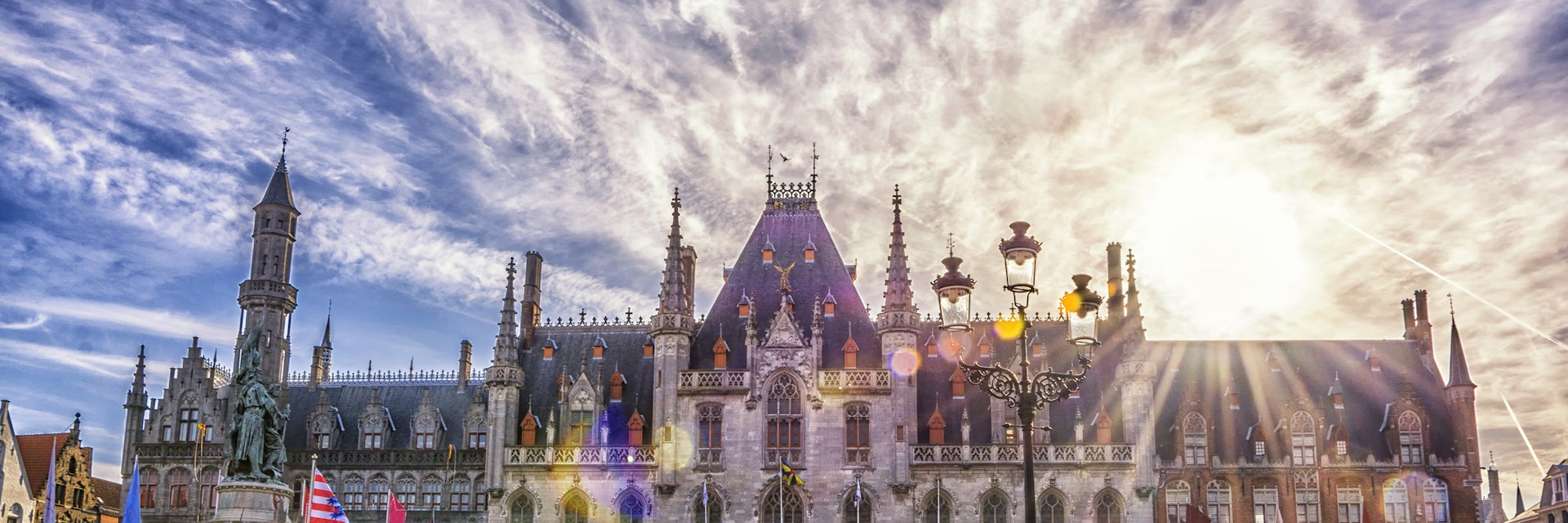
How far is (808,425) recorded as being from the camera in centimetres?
6325

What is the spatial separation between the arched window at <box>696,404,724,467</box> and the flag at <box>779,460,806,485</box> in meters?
3.36

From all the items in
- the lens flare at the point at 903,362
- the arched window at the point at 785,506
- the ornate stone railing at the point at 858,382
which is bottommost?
the arched window at the point at 785,506

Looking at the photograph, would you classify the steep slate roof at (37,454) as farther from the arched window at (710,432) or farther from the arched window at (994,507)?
the arched window at (994,507)

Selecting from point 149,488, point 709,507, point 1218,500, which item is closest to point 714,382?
point 709,507

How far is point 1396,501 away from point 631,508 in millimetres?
36225

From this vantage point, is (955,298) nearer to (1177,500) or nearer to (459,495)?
(1177,500)

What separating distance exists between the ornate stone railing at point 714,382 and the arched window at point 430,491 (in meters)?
14.0

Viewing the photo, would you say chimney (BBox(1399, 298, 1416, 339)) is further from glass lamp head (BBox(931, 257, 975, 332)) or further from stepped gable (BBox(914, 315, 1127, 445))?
glass lamp head (BBox(931, 257, 975, 332))

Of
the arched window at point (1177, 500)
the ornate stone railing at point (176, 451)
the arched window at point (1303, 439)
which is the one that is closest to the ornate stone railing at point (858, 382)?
the arched window at point (1177, 500)

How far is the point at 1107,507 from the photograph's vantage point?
62.7 m

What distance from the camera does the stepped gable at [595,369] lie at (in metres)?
67.0

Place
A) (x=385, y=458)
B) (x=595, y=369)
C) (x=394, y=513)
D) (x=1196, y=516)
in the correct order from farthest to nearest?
(x=595, y=369) → (x=385, y=458) → (x=394, y=513) → (x=1196, y=516)

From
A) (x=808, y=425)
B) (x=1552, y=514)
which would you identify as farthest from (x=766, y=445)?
(x=1552, y=514)

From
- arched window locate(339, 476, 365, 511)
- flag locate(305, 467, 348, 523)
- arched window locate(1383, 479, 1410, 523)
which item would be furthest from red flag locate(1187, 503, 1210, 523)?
arched window locate(339, 476, 365, 511)
